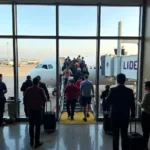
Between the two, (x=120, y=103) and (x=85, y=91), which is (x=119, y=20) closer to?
(x=85, y=91)

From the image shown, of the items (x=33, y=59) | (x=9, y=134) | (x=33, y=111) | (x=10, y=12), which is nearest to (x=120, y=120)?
(x=33, y=111)

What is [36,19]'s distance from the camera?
6.86m

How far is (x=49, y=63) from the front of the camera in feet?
25.7

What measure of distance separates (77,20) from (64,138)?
3.62m

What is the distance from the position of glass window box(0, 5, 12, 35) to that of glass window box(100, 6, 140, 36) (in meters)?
2.86

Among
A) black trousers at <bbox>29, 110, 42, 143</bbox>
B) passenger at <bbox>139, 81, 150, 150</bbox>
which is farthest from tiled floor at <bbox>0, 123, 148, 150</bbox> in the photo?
passenger at <bbox>139, 81, 150, 150</bbox>

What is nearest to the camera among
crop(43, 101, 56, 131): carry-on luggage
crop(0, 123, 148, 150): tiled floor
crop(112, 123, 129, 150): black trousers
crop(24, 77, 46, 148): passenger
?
crop(112, 123, 129, 150): black trousers

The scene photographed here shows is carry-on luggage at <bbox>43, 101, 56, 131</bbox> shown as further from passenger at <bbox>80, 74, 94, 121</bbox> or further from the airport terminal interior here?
passenger at <bbox>80, 74, 94, 121</bbox>

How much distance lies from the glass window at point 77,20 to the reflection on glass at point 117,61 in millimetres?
652

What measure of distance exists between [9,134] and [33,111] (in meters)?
1.55

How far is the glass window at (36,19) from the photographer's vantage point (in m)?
6.85

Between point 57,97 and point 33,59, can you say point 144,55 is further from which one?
point 33,59

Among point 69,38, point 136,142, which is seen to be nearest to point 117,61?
point 69,38

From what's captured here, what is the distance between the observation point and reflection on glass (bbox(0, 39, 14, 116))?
6.97m
